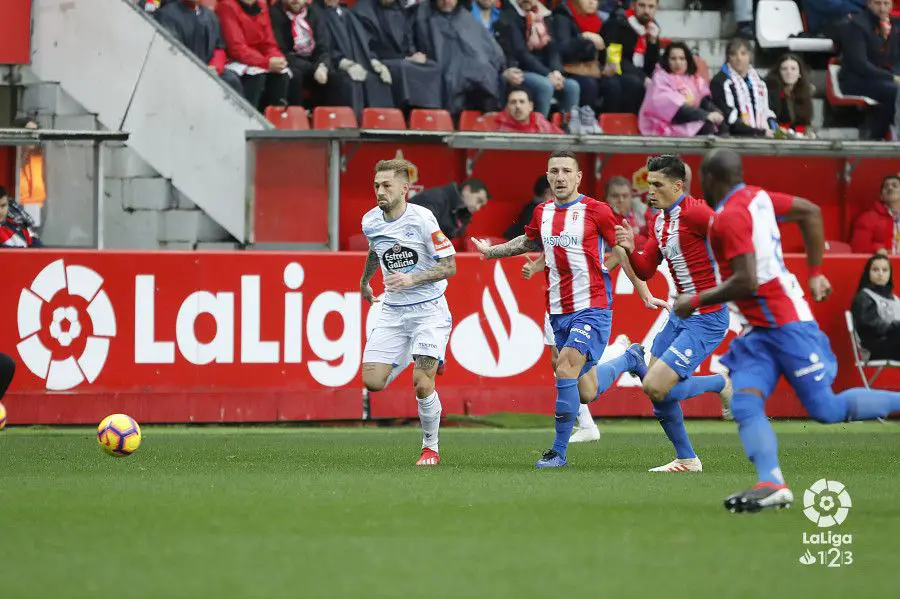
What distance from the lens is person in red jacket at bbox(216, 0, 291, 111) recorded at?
17.9m

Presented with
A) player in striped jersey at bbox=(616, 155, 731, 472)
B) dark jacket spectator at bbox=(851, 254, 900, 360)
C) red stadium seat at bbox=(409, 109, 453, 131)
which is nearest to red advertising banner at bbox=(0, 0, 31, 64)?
red stadium seat at bbox=(409, 109, 453, 131)

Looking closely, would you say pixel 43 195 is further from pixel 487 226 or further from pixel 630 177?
pixel 630 177

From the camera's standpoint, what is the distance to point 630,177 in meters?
20.0

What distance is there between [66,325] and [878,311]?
8.63 metres

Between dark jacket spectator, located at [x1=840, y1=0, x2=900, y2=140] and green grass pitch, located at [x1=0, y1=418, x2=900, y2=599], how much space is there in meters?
9.91

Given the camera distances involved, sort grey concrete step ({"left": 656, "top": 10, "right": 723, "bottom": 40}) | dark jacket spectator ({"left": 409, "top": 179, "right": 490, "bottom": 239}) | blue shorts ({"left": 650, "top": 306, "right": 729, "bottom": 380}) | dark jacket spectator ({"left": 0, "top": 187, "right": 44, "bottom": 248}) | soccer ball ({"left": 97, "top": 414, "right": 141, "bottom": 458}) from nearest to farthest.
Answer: blue shorts ({"left": 650, "top": 306, "right": 729, "bottom": 380})
soccer ball ({"left": 97, "top": 414, "right": 141, "bottom": 458})
dark jacket spectator ({"left": 0, "top": 187, "right": 44, "bottom": 248})
dark jacket spectator ({"left": 409, "top": 179, "right": 490, "bottom": 239})
grey concrete step ({"left": 656, "top": 10, "right": 723, "bottom": 40})

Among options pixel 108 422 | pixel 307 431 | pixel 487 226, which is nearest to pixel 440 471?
pixel 108 422

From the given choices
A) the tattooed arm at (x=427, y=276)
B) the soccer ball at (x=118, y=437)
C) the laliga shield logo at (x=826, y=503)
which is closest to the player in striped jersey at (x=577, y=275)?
the tattooed arm at (x=427, y=276)

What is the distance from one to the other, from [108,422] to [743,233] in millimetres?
5378

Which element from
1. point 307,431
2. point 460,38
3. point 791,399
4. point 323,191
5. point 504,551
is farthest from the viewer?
point 460,38

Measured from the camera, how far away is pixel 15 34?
1803 centimetres

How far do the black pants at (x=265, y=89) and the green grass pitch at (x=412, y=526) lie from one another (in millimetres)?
6855

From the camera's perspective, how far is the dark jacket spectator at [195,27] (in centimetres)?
1781

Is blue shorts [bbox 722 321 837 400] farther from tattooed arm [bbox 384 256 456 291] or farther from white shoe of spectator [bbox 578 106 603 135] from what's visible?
white shoe of spectator [bbox 578 106 603 135]
